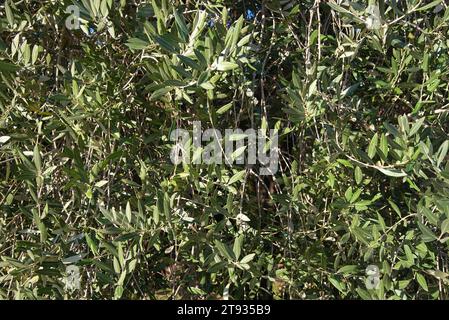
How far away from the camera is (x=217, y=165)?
1.13 metres

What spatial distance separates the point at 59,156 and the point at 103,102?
167mm

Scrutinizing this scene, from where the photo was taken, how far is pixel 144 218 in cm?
109

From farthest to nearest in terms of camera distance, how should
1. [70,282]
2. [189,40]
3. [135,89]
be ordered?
[135,89] → [70,282] → [189,40]

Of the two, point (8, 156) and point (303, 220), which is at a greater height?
point (8, 156)

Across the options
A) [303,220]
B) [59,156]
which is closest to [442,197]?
[303,220]

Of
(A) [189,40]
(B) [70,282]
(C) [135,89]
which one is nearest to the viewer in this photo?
(A) [189,40]

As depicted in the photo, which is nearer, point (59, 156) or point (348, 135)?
point (348, 135)

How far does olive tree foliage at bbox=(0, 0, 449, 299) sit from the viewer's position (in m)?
1.09

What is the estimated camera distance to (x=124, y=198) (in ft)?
4.25

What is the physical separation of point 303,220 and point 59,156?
553 mm

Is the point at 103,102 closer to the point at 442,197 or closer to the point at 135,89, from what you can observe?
Result: the point at 135,89

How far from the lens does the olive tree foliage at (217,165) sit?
3.58ft

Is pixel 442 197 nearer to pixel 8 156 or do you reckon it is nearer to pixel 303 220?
pixel 303 220

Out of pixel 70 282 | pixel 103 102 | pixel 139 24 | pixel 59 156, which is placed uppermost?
pixel 139 24
